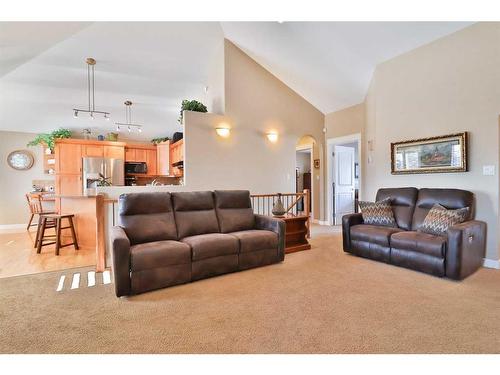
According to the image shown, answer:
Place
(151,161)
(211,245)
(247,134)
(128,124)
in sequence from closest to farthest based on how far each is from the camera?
(211,245) < (247,134) < (128,124) < (151,161)

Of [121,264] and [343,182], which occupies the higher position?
[343,182]

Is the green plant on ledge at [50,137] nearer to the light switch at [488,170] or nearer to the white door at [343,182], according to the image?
the white door at [343,182]

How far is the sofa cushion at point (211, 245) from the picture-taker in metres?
2.97

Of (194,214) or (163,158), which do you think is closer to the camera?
(194,214)

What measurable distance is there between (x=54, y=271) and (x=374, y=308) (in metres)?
3.67

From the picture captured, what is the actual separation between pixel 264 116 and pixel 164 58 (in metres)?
2.21

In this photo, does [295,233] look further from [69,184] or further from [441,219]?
[69,184]

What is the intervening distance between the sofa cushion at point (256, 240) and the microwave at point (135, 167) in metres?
4.94

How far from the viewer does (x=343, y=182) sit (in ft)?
21.9

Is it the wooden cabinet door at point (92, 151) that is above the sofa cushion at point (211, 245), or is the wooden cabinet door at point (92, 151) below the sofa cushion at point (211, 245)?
above

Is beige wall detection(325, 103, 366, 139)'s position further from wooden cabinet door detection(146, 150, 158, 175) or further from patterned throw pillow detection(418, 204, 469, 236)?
wooden cabinet door detection(146, 150, 158, 175)

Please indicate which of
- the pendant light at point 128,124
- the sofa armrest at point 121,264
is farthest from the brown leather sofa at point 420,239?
the pendant light at point 128,124

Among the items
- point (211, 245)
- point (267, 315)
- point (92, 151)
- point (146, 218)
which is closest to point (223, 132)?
point (146, 218)

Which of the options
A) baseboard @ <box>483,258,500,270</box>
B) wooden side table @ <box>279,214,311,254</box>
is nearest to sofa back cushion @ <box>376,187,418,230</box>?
baseboard @ <box>483,258,500,270</box>
